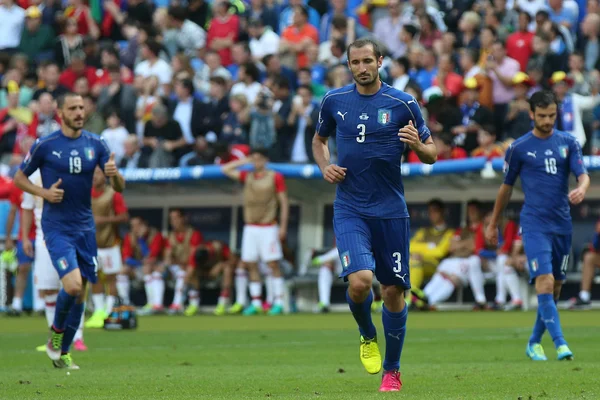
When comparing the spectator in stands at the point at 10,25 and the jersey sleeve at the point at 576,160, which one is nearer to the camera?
the jersey sleeve at the point at 576,160

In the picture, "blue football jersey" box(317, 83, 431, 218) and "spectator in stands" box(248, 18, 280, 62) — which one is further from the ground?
"spectator in stands" box(248, 18, 280, 62)

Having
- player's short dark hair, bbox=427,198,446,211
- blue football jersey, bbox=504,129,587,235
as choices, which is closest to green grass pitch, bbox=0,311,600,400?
blue football jersey, bbox=504,129,587,235

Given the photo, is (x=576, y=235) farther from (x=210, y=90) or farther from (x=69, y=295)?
(x=69, y=295)

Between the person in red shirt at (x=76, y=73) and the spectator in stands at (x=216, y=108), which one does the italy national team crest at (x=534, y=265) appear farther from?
the person in red shirt at (x=76, y=73)

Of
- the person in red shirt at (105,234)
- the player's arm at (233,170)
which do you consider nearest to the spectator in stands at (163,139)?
the player's arm at (233,170)

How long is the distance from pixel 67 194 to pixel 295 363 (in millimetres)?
2616

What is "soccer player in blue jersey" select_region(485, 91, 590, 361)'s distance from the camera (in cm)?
1084

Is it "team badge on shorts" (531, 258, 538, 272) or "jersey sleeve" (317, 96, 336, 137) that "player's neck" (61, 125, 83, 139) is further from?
"team badge on shorts" (531, 258, 538, 272)

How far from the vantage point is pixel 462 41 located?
72.6ft

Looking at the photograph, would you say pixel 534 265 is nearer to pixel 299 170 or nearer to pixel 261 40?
pixel 299 170

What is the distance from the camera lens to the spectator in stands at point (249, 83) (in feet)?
74.6

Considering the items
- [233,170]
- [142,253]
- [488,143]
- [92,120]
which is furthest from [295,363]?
[92,120]

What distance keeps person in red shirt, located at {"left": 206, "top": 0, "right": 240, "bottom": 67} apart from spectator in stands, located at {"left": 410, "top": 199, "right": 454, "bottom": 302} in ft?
20.1

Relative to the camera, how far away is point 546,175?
11.0 m
